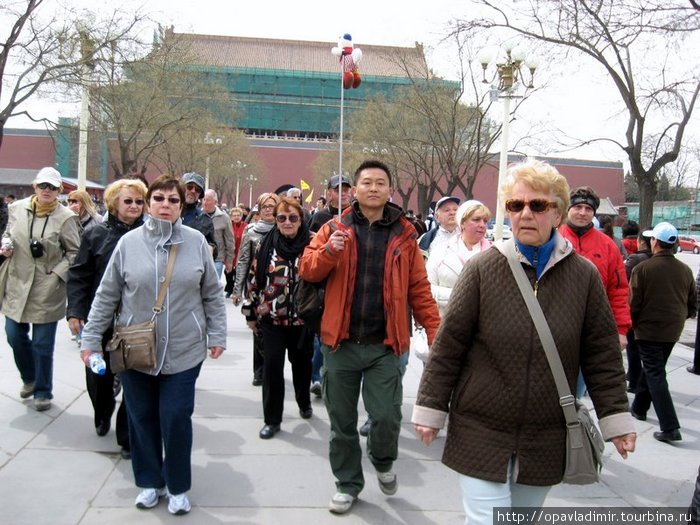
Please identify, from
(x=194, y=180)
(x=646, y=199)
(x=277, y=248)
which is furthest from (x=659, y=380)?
(x=646, y=199)

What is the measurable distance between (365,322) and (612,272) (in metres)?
2.02

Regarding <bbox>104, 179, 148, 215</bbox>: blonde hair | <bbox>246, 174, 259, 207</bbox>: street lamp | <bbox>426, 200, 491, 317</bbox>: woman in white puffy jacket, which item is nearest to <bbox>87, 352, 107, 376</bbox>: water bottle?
<bbox>104, 179, 148, 215</bbox>: blonde hair

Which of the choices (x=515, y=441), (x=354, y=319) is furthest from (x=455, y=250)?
(x=515, y=441)

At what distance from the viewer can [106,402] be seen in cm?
450

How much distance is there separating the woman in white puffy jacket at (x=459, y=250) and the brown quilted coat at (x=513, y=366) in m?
2.21

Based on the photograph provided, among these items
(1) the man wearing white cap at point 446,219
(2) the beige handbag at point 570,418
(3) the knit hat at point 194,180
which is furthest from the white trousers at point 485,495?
(3) the knit hat at point 194,180

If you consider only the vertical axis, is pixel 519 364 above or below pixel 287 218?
below

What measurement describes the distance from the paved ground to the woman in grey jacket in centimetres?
24

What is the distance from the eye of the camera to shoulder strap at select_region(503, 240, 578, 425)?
233cm

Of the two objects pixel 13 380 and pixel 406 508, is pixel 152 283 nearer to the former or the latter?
pixel 406 508

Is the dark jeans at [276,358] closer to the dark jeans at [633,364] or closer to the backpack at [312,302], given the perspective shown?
the backpack at [312,302]

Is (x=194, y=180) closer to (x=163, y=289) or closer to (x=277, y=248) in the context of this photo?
(x=277, y=248)

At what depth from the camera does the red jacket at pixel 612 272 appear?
4.41 m

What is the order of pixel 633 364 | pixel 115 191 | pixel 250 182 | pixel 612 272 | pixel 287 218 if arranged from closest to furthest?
1. pixel 115 191
2. pixel 612 272
3. pixel 287 218
4. pixel 633 364
5. pixel 250 182
